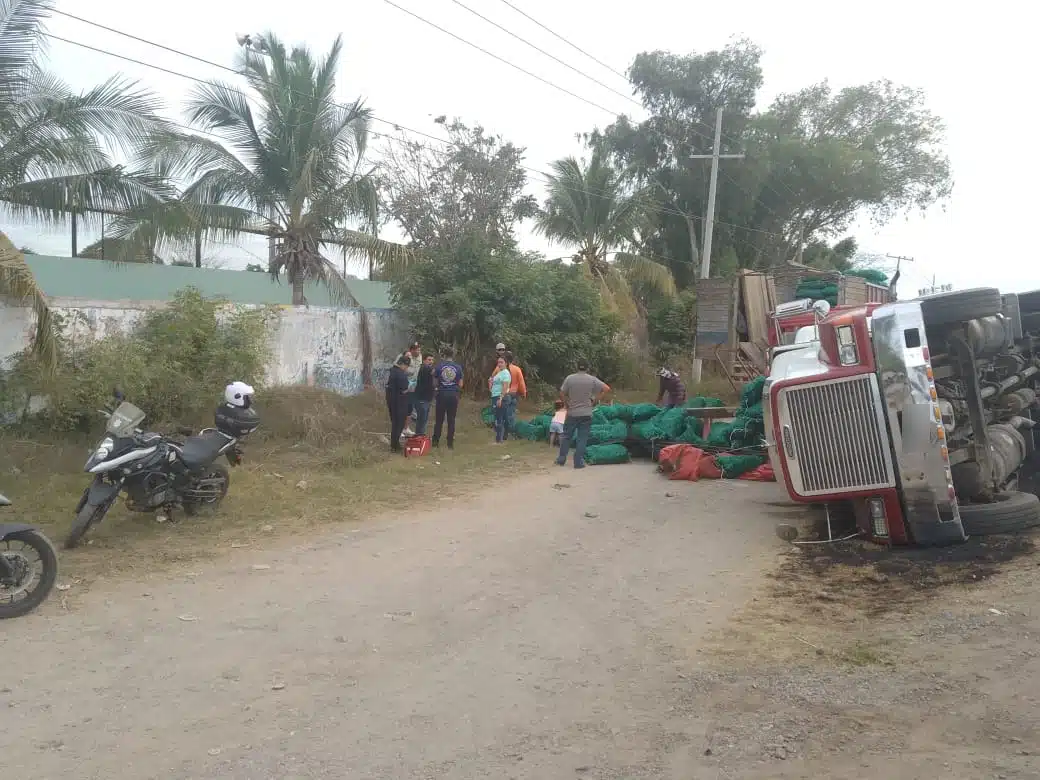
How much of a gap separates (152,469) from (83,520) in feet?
2.28

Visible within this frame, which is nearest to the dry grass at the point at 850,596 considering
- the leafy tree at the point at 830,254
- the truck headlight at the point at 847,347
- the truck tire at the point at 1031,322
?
the truck headlight at the point at 847,347

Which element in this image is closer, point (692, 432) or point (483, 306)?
point (692, 432)

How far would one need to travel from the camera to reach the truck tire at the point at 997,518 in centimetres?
775

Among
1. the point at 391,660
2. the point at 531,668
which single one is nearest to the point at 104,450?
the point at 391,660

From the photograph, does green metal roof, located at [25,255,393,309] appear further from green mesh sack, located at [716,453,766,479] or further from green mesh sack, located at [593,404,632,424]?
green mesh sack, located at [716,453,766,479]

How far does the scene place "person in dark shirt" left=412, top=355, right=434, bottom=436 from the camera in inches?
584

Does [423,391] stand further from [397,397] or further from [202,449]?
[202,449]

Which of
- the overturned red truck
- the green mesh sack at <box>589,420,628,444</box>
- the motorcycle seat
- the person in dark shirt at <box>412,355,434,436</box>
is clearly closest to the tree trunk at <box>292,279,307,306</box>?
the person in dark shirt at <box>412,355,434,436</box>

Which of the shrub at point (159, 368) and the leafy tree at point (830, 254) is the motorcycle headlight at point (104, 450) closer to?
the shrub at point (159, 368)

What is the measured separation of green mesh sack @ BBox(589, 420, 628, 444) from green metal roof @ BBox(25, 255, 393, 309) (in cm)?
714

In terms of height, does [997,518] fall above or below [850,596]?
above

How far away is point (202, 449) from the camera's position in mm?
8664

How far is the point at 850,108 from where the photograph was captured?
38.2 metres

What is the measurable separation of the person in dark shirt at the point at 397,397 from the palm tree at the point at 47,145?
4.59 meters
